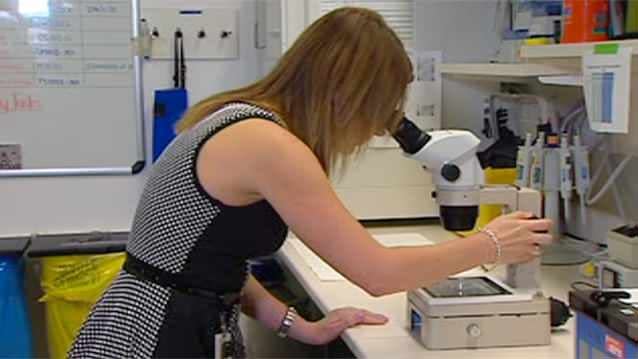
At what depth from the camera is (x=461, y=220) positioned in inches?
76.7

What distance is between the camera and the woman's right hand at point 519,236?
1759 millimetres

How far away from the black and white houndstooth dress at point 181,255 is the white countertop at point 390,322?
10.8 inches

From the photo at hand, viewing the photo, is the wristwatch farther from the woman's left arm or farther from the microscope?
the microscope

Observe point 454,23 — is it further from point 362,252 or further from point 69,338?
point 69,338

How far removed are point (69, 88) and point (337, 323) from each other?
1.96 meters

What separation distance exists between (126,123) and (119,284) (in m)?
1.79

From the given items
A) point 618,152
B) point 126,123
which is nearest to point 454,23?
point 618,152

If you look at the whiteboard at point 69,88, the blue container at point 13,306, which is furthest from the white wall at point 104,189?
the blue container at point 13,306

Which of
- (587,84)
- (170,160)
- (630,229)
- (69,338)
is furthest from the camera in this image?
(69,338)

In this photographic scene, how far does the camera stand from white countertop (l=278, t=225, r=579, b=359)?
→ 5.48ft

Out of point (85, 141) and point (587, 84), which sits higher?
point (587, 84)

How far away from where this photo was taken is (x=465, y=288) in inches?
71.7

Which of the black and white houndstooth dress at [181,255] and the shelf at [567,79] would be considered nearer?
the black and white houndstooth dress at [181,255]

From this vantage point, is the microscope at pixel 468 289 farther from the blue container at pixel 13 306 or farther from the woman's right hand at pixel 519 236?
the blue container at pixel 13 306
